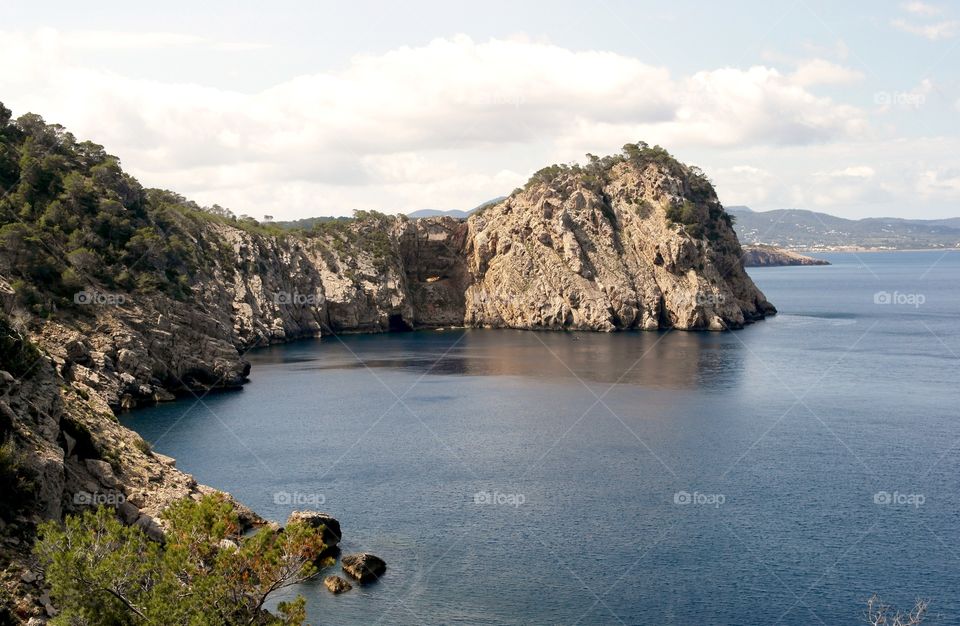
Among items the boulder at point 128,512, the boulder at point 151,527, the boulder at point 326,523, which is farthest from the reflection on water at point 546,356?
the boulder at point 128,512

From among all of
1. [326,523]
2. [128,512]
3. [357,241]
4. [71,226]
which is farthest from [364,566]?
[357,241]

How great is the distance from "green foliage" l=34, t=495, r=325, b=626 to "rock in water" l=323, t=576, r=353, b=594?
16716 mm

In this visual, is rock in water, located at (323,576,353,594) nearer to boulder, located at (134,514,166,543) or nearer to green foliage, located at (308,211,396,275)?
boulder, located at (134,514,166,543)

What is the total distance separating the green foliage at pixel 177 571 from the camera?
32.3 metres

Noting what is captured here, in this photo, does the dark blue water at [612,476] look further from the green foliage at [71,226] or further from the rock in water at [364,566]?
the green foliage at [71,226]

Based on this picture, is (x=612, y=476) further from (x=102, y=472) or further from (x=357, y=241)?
(x=357, y=241)

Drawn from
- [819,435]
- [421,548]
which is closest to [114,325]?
[421,548]

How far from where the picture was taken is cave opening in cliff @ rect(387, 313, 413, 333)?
623 feet

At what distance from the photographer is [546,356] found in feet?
479

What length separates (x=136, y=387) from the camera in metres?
102

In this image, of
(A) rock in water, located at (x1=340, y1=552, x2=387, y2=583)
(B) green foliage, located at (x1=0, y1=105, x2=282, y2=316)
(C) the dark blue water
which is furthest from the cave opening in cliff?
(A) rock in water, located at (x1=340, y1=552, x2=387, y2=583)

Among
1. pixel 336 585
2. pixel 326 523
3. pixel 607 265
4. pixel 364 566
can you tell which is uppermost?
pixel 607 265

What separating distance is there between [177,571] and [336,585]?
20.4 m

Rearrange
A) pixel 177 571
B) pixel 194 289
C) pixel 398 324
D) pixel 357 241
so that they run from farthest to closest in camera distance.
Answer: pixel 357 241
pixel 398 324
pixel 194 289
pixel 177 571
